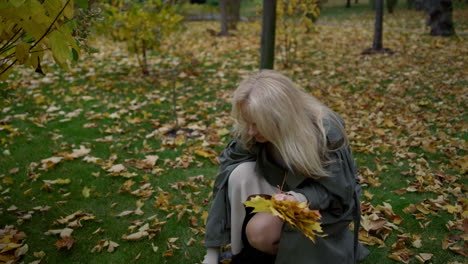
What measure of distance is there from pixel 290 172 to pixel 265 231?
32 centimetres

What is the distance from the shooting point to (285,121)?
5.82 ft

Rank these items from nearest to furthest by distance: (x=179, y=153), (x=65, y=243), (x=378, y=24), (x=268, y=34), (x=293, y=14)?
(x=65, y=243), (x=179, y=153), (x=268, y=34), (x=293, y=14), (x=378, y=24)

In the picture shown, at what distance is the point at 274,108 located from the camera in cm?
177

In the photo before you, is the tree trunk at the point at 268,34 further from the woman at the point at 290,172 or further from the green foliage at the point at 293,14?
the woman at the point at 290,172

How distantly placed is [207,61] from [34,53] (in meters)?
6.19

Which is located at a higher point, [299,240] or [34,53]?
[34,53]

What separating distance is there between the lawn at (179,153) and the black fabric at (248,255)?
0.39 meters

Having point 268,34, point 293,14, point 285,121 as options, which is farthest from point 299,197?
point 293,14

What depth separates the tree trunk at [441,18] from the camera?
855 centimetres

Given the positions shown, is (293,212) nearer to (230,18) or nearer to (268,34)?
(268,34)

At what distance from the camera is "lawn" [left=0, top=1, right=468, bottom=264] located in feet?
8.13

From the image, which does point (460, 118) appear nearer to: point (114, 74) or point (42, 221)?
point (42, 221)

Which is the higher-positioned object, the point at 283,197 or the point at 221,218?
the point at 283,197

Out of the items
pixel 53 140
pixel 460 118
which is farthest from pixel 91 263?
pixel 460 118
